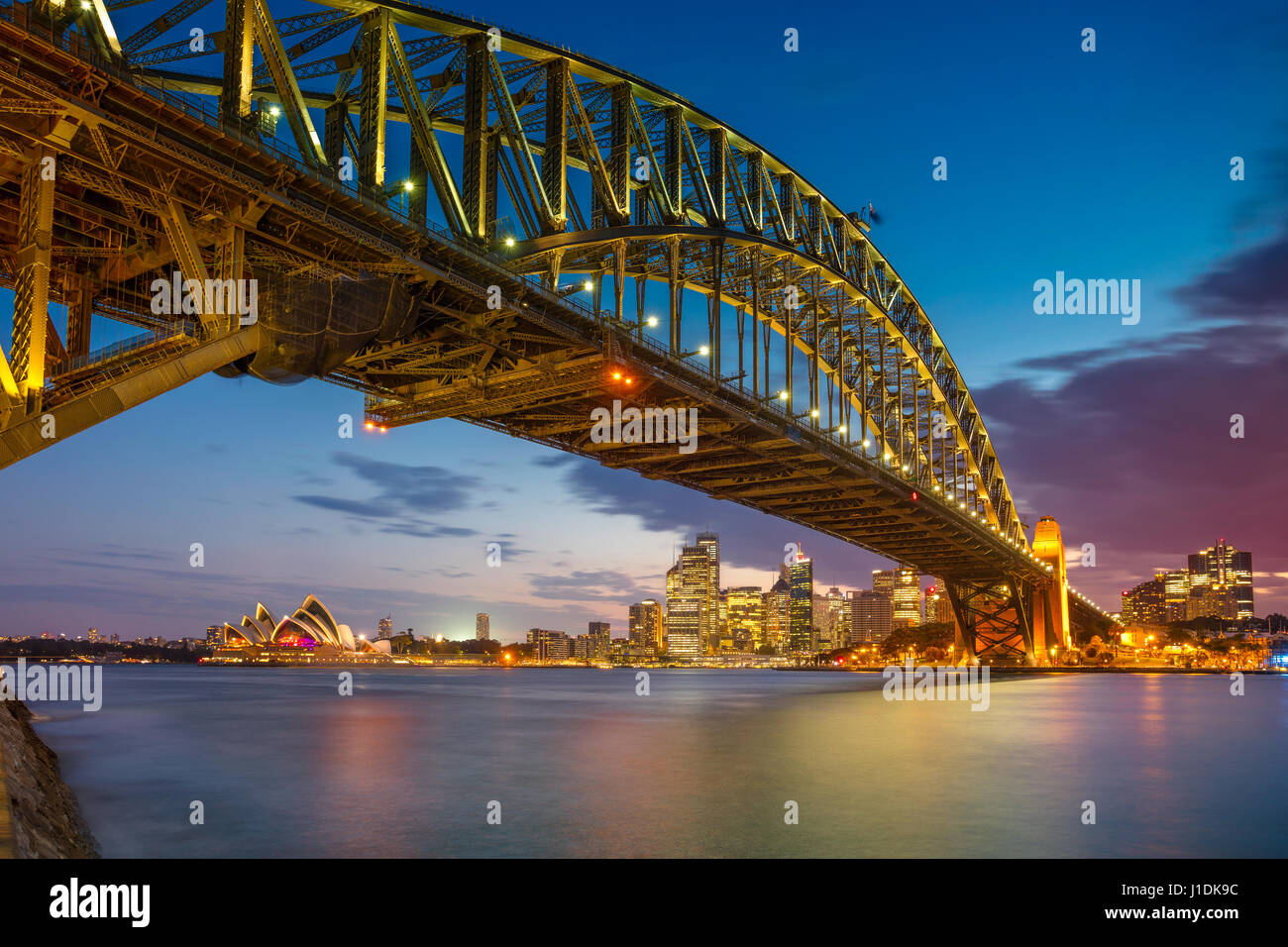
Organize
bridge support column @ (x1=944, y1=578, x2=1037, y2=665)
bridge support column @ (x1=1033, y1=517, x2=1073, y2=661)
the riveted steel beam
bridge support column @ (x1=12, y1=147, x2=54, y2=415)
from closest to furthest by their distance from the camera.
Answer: bridge support column @ (x1=12, y1=147, x2=54, y2=415), the riveted steel beam, bridge support column @ (x1=944, y1=578, x2=1037, y2=665), bridge support column @ (x1=1033, y1=517, x2=1073, y2=661)

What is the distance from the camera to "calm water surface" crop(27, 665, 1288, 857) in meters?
15.8

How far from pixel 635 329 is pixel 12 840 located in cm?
2756

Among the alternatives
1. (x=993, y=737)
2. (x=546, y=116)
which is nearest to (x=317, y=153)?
(x=546, y=116)

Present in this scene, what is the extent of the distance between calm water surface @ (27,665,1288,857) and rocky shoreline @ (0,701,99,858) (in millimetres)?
560

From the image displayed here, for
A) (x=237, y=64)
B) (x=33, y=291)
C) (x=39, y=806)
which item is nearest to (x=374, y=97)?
(x=237, y=64)

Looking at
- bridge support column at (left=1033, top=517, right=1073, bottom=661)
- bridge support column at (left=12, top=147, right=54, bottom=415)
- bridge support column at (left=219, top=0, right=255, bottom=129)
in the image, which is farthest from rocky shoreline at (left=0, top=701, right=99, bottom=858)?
bridge support column at (left=1033, top=517, right=1073, bottom=661)

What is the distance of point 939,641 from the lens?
567 feet

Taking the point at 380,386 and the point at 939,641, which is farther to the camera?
the point at 939,641

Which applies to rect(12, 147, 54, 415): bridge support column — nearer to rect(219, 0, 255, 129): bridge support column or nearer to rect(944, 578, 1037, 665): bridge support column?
rect(219, 0, 255, 129): bridge support column

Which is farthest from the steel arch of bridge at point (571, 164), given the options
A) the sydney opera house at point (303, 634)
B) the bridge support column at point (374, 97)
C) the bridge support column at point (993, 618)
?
the sydney opera house at point (303, 634)

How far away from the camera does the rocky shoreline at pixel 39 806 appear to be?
11148 mm

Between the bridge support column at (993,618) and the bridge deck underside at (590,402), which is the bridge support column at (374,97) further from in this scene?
the bridge support column at (993,618)
